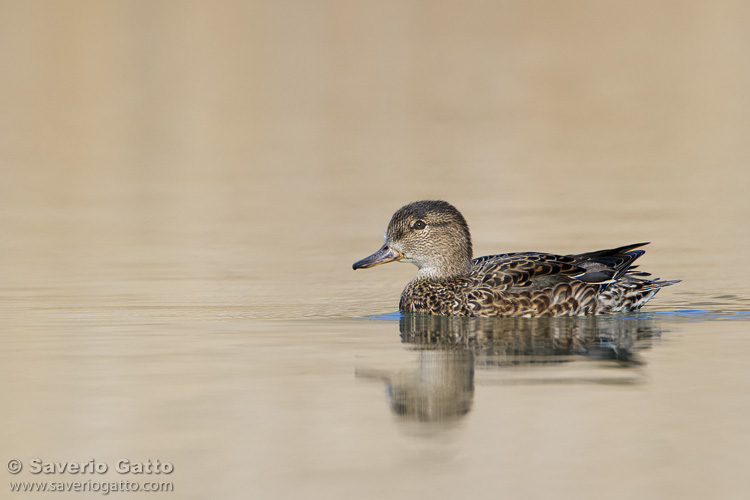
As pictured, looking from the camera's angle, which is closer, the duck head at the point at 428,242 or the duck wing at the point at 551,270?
the duck wing at the point at 551,270

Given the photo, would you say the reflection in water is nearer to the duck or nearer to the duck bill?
the duck

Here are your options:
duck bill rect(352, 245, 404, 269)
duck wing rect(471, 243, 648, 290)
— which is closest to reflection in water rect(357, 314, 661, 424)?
duck wing rect(471, 243, 648, 290)

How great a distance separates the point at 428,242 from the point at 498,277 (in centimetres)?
79

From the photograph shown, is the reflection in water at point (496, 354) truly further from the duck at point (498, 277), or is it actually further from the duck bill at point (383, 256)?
the duck bill at point (383, 256)

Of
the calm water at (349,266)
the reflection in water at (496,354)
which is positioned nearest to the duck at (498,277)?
the reflection in water at (496,354)

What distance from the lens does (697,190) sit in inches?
725

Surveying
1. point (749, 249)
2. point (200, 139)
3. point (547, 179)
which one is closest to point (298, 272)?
point (749, 249)

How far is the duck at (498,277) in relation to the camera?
10.7 meters

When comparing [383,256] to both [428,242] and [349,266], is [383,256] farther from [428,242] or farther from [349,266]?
[349,266]

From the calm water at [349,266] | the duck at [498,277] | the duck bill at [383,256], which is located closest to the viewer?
the calm water at [349,266]

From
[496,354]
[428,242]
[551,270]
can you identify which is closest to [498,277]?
[551,270]

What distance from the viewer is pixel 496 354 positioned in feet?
30.1

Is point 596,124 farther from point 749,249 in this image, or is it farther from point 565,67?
point 749,249

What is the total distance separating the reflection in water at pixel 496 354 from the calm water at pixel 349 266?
0.11 feet
